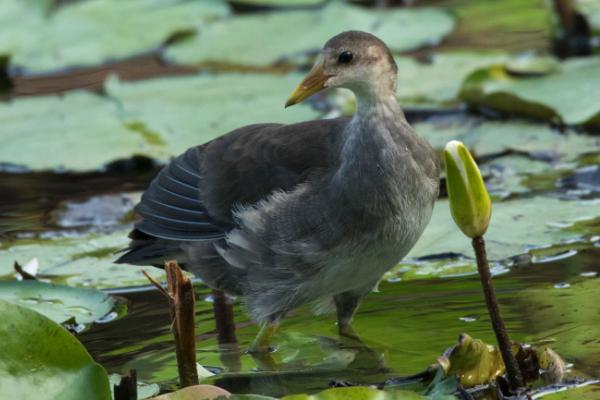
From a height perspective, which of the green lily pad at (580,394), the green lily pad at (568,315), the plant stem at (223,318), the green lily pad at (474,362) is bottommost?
the plant stem at (223,318)

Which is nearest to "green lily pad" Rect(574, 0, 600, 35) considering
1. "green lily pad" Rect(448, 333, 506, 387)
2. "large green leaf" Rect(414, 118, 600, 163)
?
"large green leaf" Rect(414, 118, 600, 163)

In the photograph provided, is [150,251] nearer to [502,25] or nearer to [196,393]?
[196,393]

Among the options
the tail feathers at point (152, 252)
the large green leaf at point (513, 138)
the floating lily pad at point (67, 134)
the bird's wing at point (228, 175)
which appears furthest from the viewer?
the floating lily pad at point (67, 134)

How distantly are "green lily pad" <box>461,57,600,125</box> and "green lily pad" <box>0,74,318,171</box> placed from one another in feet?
2.65

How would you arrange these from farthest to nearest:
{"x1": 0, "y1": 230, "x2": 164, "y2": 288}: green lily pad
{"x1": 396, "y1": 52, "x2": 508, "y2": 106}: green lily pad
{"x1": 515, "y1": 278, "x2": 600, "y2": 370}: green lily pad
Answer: {"x1": 396, "y1": 52, "x2": 508, "y2": 106}: green lily pad, {"x1": 0, "y1": 230, "x2": 164, "y2": 288}: green lily pad, {"x1": 515, "y1": 278, "x2": 600, "y2": 370}: green lily pad

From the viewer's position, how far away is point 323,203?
12.6ft

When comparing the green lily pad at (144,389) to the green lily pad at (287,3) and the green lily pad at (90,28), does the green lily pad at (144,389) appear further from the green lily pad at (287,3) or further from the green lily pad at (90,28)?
the green lily pad at (287,3)

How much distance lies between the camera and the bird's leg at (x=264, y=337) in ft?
12.8

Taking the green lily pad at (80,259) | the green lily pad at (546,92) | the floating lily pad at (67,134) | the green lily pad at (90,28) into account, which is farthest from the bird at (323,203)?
the green lily pad at (90,28)

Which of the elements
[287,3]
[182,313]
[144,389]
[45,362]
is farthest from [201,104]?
[45,362]

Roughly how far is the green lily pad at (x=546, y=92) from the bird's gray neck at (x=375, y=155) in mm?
1768

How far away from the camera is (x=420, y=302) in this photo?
4.12 meters

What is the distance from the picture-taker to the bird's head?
3.78 metres

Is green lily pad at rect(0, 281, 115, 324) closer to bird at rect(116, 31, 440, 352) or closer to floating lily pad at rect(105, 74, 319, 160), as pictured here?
bird at rect(116, 31, 440, 352)
